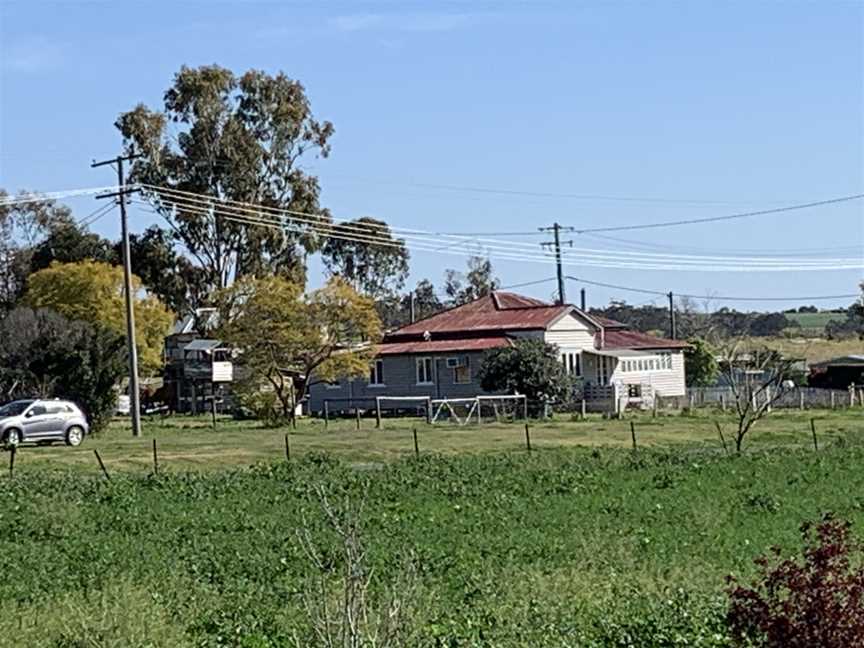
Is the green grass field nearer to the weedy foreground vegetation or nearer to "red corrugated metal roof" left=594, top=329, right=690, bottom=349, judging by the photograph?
"red corrugated metal roof" left=594, top=329, right=690, bottom=349

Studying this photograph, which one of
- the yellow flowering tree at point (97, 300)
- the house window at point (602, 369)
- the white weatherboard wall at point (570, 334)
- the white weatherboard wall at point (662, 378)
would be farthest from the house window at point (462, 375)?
the yellow flowering tree at point (97, 300)

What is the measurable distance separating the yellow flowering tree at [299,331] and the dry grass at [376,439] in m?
5.23

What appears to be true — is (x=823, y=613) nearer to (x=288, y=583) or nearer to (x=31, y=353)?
(x=288, y=583)

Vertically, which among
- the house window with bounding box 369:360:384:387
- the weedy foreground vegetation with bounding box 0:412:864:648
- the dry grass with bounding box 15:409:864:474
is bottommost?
the weedy foreground vegetation with bounding box 0:412:864:648

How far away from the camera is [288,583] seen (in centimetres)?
1466

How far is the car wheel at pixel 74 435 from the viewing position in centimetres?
4406

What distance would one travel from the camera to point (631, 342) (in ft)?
226

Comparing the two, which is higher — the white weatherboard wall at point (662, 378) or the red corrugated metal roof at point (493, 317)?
the red corrugated metal roof at point (493, 317)

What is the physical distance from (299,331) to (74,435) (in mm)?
16734

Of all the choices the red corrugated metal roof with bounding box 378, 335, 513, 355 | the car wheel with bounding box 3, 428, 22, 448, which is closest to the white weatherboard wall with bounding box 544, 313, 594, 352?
the red corrugated metal roof with bounding box 378, 335, 513, 355

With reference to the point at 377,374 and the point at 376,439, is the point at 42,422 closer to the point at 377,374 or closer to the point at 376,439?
the point at 376,439

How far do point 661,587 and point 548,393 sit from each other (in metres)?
42.5

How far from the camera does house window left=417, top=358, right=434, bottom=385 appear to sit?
2542 inches

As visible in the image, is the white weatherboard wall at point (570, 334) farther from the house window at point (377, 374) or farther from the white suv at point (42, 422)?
the white suv at point (42, 422)
